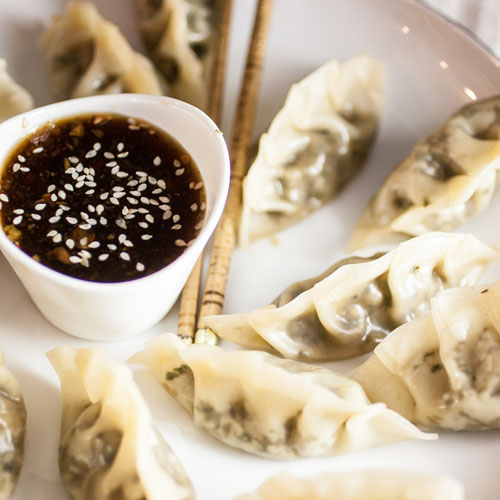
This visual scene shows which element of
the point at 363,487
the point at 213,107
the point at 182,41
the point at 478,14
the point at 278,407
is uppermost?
the point at 478,14

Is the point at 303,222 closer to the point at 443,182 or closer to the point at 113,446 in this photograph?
the point at 443,182

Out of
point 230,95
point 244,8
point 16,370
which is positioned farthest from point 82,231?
point 244,8

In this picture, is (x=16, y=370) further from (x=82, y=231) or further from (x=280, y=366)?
(x=280, y=366)

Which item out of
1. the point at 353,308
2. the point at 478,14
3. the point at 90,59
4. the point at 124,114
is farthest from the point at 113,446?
the point at 478,14

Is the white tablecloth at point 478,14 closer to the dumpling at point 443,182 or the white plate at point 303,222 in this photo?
the white plate at point 303,222

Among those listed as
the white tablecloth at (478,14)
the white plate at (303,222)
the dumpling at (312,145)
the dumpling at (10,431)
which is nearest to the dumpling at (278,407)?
the white plate at (303,222)

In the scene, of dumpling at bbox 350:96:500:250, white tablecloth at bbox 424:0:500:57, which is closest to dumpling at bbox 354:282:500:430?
dumpling at bbox 350:96:500:250

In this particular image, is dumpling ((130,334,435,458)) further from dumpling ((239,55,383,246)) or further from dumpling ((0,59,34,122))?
dumpling ((0,59,34,122))
